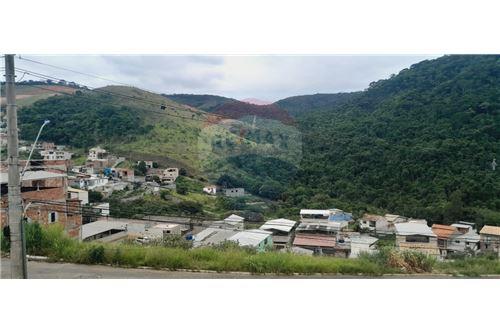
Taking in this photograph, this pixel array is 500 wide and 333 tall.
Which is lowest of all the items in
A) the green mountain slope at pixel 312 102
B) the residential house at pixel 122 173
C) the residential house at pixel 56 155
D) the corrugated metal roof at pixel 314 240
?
the corrugated metal roof at pixel 314 240

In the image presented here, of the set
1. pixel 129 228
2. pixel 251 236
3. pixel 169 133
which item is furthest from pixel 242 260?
pixel 169 133

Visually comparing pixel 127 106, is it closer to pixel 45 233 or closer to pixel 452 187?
pixel 45 233

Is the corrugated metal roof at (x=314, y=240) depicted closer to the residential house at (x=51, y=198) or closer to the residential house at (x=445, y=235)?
the residential house at (x=445, y=235)

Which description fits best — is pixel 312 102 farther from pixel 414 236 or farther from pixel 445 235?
pixel 445 235

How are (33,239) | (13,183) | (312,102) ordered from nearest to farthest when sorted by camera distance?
(13,183) → (33,239) → (312,102)

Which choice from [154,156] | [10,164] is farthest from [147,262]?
[154,156]

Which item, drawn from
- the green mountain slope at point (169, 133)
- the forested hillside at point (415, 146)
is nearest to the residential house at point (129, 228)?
the green mountain slope at point (169, 133)

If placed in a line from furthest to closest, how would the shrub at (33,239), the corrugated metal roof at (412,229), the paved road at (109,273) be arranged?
the corrugated metal roof at (412,229)
the shrub at (33,239)
the paved road at (109,273)

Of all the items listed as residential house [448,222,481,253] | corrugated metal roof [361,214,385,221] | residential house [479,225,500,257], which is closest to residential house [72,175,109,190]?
corrugated metal roof [361,214,385,221]
